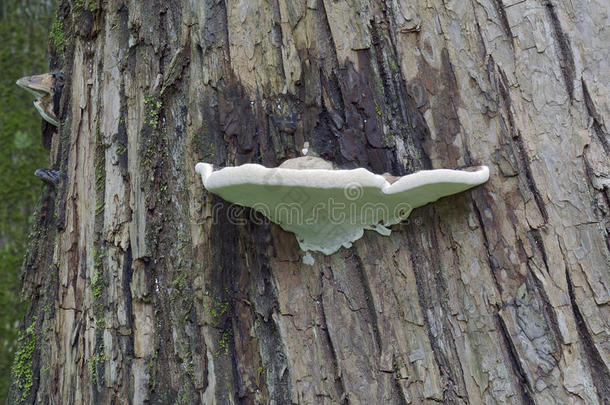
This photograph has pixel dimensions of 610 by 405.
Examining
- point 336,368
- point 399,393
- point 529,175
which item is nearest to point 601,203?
point 529,175

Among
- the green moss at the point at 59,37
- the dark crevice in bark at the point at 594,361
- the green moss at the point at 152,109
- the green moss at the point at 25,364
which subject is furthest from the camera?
the green moss at the point at 59,37

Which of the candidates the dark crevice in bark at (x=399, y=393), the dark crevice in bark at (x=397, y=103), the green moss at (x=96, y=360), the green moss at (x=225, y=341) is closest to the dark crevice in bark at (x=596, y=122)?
the dark crevice in bark at (x=397, y=103)

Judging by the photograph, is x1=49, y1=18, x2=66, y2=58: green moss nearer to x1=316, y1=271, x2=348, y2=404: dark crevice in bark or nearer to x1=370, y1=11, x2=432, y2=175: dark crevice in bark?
x1=370, y1=11, x2=432, y2=175: dark crevice in bark

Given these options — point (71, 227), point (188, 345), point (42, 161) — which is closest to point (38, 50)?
point (42, 161)

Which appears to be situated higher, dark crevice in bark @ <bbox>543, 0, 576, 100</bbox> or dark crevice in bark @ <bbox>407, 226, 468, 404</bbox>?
dark crevice in bark @ <bbox>543, 0, 576, 100</bbox>

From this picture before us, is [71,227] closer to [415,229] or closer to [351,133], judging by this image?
[351,133]

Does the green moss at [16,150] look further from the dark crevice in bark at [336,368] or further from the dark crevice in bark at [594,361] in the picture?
the dark crevice in bark at [594,361]

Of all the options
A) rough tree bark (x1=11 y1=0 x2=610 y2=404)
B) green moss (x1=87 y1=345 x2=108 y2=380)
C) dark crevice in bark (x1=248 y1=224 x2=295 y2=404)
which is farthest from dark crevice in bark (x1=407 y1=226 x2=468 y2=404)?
green moss (x1=87 y1=345 x2=108 y2=380)
